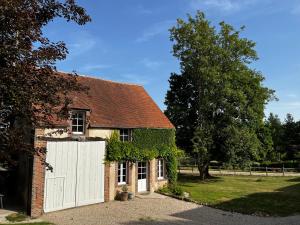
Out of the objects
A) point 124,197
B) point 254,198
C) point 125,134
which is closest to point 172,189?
point 124,197

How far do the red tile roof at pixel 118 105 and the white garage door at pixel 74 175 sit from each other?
2.25 m

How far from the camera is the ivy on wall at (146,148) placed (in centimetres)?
2264

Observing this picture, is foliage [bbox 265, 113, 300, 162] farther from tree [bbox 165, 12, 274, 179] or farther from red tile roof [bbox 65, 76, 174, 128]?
red tile roof [bbox 65, 76, 174, 128]

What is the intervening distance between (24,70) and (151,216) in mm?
13152

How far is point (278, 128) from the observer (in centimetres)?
7044

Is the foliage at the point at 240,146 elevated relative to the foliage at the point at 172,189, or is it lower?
elevated

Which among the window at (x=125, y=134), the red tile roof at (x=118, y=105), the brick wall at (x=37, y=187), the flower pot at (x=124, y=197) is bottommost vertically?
the flower pot at (x=124, y=197)

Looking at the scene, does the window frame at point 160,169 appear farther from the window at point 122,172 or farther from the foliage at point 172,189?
the window at point 122,172

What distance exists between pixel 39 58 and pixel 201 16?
29.3m

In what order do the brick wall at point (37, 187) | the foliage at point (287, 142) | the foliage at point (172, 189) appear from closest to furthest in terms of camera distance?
the brick wall at point (37, 187) → the foliage at point (172, 189) → the foliage at point (287, 142)

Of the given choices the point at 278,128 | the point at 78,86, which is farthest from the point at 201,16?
the point at 278,128

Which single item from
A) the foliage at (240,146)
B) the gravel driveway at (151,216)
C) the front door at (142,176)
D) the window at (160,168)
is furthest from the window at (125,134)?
the foliage at (240,146)

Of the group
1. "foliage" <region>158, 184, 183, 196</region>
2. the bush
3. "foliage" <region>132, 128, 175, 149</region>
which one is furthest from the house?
the bush

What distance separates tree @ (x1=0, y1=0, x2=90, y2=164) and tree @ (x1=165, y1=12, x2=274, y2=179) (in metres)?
25.7
